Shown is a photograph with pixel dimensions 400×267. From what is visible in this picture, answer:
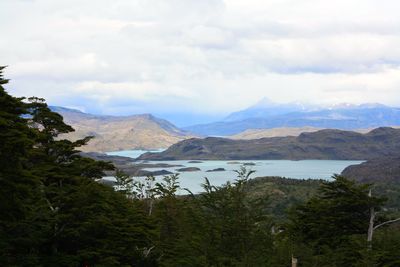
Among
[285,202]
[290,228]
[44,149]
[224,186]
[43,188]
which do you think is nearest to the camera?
[224,186]

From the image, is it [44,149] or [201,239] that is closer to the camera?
[201,239]

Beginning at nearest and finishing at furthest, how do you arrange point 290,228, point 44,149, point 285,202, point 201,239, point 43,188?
point 201,239, point 43,188, point 44,149, point 290,228, point 285,202

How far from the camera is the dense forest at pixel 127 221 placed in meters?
25.0

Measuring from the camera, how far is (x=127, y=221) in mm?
34875

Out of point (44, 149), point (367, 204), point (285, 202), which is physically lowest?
point (285, 202)

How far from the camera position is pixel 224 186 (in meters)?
28.6

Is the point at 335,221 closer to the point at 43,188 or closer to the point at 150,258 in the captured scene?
the point at 150,258

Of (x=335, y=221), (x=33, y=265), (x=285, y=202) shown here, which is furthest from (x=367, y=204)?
(x=285, y=202)

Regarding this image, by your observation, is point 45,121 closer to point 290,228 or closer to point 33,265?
point 33,265

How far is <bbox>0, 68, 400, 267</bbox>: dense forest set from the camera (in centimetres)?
2505

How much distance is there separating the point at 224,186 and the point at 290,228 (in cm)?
1431

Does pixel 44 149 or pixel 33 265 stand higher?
pixel 44 149

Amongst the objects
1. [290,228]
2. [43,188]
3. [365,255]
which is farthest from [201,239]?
[290,228]

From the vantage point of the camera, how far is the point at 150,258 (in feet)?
125
